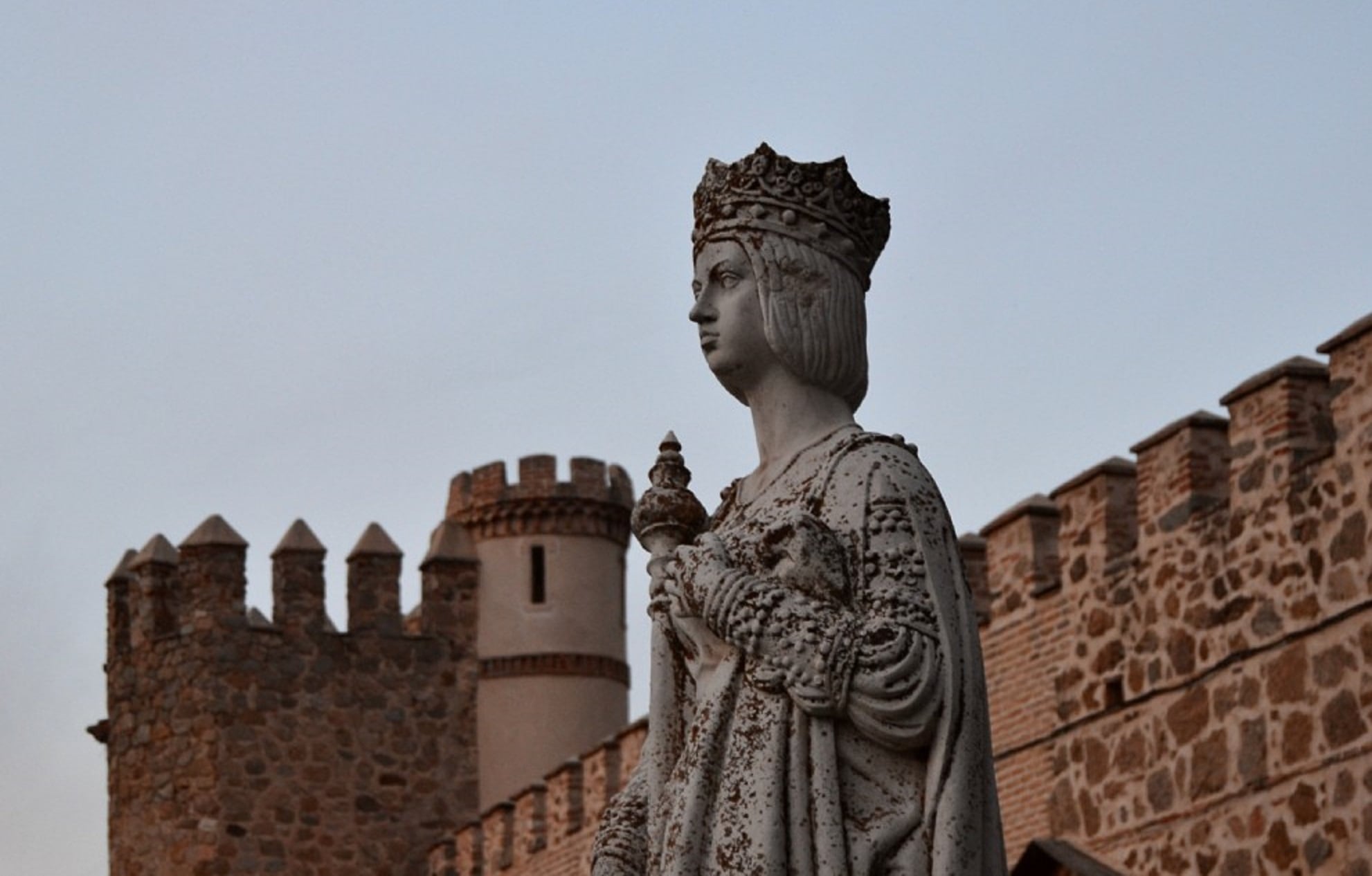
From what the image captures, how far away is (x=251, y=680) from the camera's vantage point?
Result: 89.0 feet

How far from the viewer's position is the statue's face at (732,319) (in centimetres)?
565

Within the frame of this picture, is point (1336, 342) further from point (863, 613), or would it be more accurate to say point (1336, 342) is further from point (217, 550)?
point (217, 550)

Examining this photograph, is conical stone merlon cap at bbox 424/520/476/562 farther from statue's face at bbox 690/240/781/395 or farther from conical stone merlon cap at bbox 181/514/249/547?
statue's face at bbox 690/240/781/395

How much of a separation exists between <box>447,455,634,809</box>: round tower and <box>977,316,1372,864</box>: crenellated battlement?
49.4 ft

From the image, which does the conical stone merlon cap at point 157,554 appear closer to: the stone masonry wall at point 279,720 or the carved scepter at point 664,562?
the stone masonry wall at point 279,720

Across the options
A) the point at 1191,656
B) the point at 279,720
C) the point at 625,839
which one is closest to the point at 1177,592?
the point at 1191,656

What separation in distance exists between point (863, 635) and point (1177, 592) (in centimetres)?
998

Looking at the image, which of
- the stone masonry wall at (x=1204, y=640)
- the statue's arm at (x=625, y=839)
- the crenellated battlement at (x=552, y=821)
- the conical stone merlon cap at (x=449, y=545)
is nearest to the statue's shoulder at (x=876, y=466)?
the statue's arm at (x=625, y=839)

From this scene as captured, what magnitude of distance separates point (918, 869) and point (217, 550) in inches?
893

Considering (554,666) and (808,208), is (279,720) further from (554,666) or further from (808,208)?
(808,208)

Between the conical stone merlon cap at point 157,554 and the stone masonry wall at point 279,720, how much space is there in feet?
0.06

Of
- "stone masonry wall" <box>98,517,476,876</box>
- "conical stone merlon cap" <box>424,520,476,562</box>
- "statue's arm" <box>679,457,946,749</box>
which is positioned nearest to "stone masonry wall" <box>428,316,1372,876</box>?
"statue's arm" <box>679,457,946,749</box>

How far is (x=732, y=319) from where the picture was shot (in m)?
5.66

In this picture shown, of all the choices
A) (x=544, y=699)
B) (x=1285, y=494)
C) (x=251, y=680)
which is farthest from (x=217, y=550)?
(x=1285, y=494)
